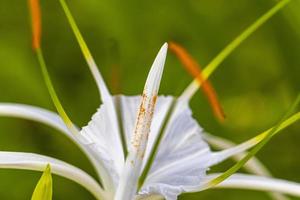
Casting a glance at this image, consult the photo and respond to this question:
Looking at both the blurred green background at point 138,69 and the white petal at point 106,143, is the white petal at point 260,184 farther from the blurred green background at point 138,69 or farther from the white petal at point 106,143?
the blurred green background at point 138,69

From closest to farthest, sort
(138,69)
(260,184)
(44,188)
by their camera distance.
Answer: (44,188) → (260,184) → (138,69)

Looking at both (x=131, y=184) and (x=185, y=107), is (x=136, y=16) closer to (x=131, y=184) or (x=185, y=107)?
(x=185, y=107)

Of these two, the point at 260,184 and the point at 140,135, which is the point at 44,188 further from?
the point at 260,184

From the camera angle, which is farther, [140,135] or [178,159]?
[178,159]

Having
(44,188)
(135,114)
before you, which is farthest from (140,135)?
(135,114)

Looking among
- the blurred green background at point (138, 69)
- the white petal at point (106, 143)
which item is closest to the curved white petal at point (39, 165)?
the white petal at point (106, 143)

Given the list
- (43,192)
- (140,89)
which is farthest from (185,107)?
(140,89)
